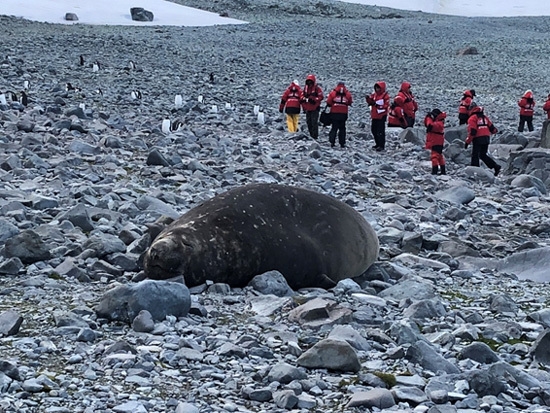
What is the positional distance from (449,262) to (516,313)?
1526 mm

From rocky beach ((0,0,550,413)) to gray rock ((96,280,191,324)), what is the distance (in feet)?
0.03

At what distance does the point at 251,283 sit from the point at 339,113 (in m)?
8.81

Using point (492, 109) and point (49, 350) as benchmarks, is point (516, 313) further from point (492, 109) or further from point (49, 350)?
point (492, 109)

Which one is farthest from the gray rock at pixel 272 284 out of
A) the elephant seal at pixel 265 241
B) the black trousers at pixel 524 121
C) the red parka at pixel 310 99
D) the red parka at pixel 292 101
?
the black trousers at pixel 524 121

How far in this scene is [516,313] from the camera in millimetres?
5484

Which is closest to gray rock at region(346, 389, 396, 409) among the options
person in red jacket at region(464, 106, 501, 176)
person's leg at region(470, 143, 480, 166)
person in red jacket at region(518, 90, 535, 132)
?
person in red jacket at region(464, 106, 501, 176)

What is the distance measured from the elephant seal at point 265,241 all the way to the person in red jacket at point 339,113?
25.2 feet

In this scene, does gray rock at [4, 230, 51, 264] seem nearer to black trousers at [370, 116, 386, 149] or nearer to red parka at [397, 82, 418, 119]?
black trousers at [370, 116, 386, 149]

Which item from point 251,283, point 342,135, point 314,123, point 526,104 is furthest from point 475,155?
point 251,283

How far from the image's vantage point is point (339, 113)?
14.2 metres

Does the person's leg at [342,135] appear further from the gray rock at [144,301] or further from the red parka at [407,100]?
the gray rock at [144,301]

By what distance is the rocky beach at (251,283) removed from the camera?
3.91 metres

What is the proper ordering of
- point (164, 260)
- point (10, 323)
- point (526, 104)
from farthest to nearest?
point (526, 104)
point (164, 260)
point (10, 323)

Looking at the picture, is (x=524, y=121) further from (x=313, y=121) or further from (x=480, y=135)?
(x=480, y=135)
